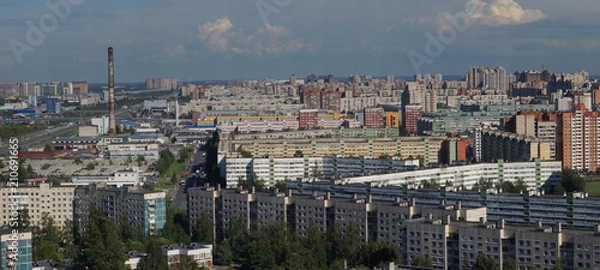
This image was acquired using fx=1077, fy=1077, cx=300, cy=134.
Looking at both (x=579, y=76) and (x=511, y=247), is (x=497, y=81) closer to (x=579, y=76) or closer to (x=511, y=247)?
(x=579, y=76)

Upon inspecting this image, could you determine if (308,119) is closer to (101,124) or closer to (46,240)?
(101,124)

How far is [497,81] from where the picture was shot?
1770 inches

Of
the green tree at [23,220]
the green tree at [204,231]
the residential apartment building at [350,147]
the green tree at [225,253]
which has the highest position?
the residential apartment building at [350,147]

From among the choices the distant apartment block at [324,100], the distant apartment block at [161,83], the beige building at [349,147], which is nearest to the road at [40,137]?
the beige building at [349,147]

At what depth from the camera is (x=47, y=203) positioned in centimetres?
1269

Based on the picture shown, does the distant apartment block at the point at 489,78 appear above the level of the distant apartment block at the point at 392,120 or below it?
above

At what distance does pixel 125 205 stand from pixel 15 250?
332 centimetres

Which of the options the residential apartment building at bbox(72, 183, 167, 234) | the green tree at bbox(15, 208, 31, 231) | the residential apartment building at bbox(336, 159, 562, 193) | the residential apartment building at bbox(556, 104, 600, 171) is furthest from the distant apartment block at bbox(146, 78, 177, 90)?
the green tree at bbox(15, 208, 31, 231)

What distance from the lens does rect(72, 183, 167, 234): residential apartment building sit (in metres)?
11.6

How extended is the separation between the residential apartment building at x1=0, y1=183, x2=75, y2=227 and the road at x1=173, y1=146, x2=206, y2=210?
67.2 inches

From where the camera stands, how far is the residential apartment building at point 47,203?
12.6m

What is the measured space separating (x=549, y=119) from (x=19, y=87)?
41902 millimetres

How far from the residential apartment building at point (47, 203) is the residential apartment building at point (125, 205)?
0.38ft

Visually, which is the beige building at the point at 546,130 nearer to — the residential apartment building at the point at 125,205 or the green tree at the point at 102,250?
the residential apartment building at the point at 125,205
